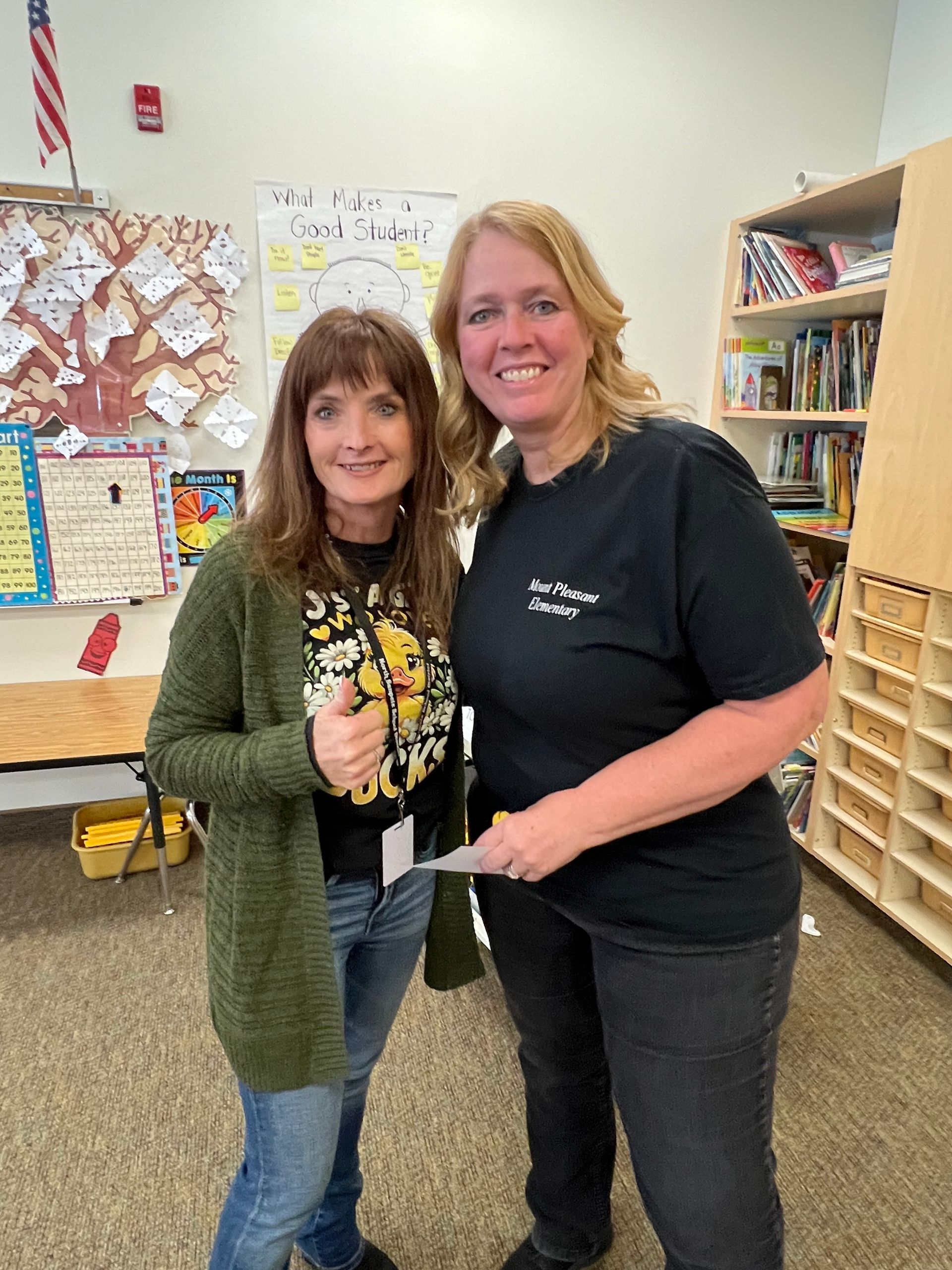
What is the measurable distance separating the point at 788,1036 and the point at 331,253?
2.65 meters

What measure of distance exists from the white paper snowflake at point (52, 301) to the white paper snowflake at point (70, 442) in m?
0.30

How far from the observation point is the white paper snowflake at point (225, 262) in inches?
96.3

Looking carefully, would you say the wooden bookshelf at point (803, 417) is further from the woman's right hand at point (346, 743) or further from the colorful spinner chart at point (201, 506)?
the woman's right hand at point (346, 743)

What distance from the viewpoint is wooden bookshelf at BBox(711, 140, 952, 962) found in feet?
6.52

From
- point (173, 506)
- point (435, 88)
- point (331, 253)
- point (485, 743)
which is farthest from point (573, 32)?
point (485, 743)

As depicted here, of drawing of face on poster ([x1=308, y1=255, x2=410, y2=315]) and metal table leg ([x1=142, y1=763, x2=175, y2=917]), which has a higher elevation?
drawing of face on poster ([x1=308, y1=255, x2=410, y2=315])

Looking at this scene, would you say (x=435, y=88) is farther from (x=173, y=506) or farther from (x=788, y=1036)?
(x=788, y=1036)

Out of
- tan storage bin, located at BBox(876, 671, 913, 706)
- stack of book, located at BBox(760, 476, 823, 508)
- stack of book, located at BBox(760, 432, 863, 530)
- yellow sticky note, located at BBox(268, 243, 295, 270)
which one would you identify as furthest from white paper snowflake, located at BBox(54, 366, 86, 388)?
tan storage bin, located at BBox(876, 671, 913, 706)

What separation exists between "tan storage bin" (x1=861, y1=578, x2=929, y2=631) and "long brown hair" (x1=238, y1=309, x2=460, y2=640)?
1.59m

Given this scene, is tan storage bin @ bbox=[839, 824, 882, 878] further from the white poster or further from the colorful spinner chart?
the colorful spinner chart

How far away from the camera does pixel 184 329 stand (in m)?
2.48

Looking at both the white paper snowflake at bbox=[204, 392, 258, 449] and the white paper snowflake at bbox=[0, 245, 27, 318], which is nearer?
the white paper snowflake at bbox=[0, 245, 27, 318]

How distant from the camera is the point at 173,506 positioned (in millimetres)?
2623

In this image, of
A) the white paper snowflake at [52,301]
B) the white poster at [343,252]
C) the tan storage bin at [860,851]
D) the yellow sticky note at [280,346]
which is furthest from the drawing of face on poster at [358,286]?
the tan storage bin at [860,851]
